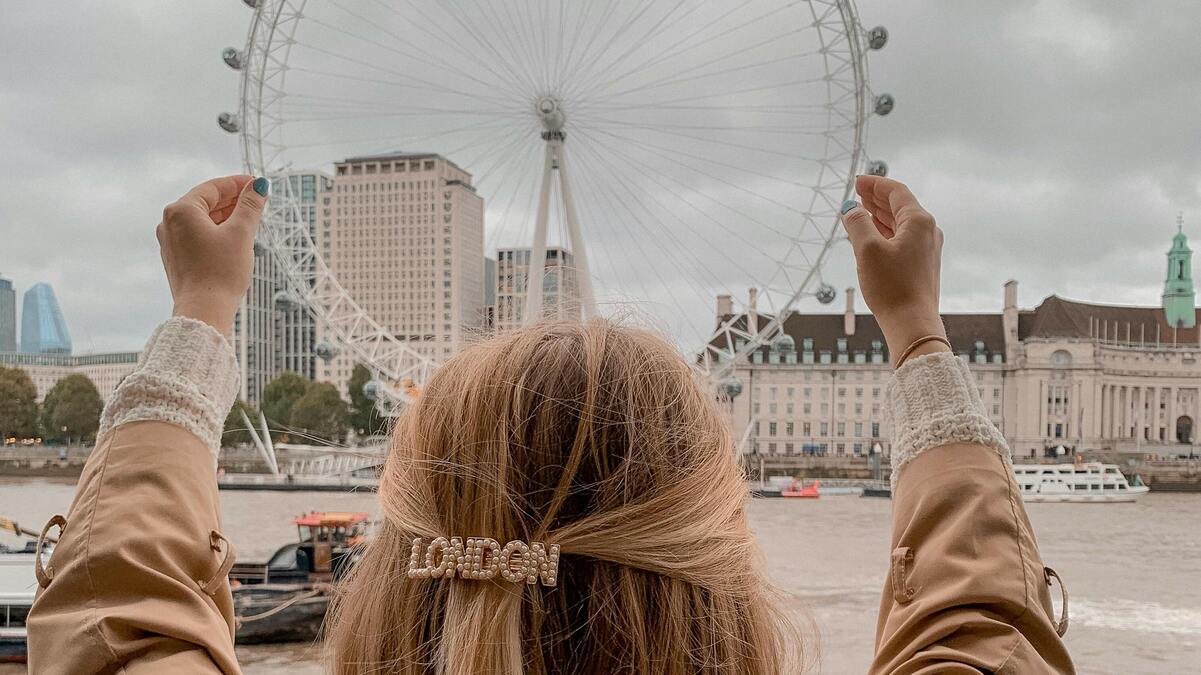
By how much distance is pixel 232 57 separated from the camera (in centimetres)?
1503

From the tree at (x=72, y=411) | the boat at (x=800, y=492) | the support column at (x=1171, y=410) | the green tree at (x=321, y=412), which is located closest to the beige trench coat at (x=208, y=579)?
the boat at (x=800, y=492)

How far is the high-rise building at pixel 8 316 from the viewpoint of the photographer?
10219 centimetres

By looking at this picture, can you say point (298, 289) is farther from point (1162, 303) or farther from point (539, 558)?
point (1162, 303)

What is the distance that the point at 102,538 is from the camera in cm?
82

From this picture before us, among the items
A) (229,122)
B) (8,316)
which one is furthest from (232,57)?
(8,316)

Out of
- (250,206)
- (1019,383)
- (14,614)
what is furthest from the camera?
(1019,383)

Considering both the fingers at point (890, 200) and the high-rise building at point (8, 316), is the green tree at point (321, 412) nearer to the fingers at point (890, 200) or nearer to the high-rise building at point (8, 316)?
the fingers at point (890, 200)

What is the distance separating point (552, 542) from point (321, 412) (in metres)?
46.7

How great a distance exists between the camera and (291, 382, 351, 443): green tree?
148 ft

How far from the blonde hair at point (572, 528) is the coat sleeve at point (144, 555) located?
140 mm

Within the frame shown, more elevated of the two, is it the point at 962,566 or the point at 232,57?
the point at 232,57

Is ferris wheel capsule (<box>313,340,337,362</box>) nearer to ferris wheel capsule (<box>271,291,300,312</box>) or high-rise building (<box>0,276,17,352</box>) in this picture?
ferris wheel capsule (<box>271,291,300,312</box>)

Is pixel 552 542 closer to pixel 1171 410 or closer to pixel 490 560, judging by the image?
pixel 490 560

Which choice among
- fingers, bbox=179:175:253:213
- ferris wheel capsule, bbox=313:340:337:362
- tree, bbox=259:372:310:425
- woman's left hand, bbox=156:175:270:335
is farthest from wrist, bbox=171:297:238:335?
tree, bbox=259:372:310:425
